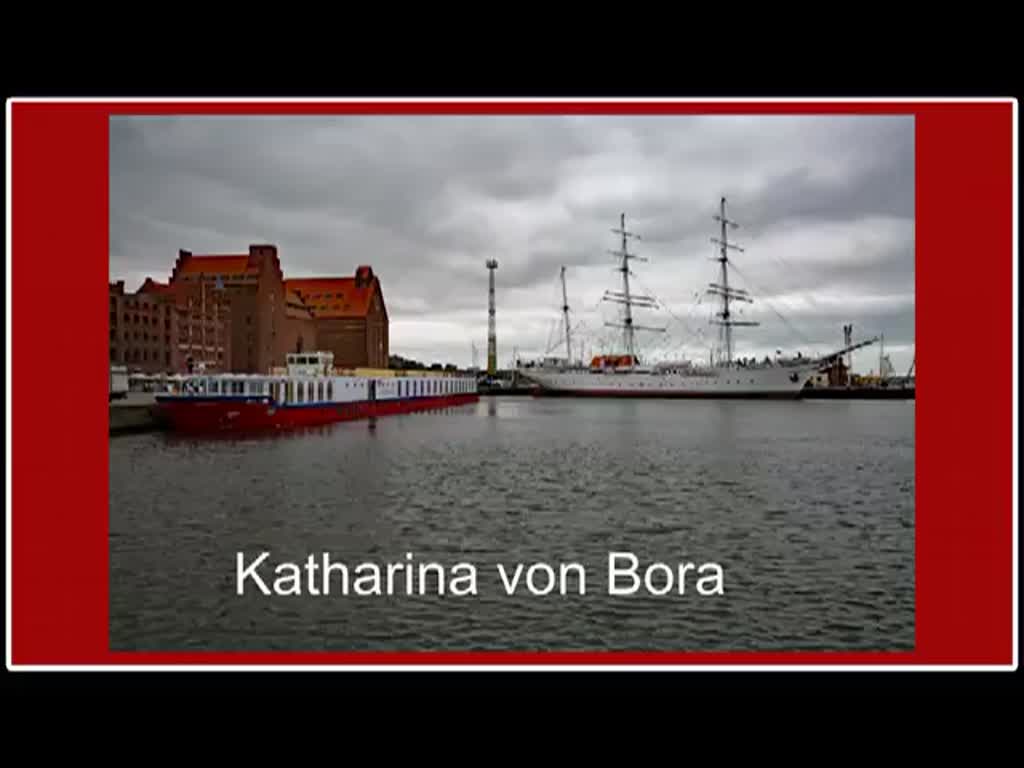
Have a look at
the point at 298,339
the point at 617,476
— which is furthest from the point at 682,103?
the point at 298,339

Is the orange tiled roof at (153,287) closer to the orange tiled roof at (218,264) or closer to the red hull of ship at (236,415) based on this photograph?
the orange tiled roof at (218,264)

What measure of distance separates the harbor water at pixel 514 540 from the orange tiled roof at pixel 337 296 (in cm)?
9372

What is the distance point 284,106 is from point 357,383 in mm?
63381

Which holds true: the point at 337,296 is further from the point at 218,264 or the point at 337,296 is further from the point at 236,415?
the point at 236,415

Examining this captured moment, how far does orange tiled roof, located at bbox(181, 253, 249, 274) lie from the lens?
116 metres

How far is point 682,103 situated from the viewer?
318 inches

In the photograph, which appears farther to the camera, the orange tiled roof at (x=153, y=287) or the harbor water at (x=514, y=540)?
the orange tiled roof at (x=153, y=287)

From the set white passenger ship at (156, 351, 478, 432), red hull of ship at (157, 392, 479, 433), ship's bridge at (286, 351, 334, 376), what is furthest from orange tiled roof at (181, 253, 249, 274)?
red hull of ship at (157, 392, 479, 433)

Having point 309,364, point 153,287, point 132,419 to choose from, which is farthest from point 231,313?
point 132,419

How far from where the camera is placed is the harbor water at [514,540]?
12523 mm

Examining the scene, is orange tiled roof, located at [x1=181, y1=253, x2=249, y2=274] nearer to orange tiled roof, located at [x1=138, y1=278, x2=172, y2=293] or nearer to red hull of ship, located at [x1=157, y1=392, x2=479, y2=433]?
orange tiled roof, located at [x1=138, y1=278, x2=172, y2=293]

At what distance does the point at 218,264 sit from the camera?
11762 cm

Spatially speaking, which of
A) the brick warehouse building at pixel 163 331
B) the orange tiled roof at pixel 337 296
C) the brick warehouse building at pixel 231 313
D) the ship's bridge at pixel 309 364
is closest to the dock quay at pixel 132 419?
the ship's bridge at pixel 309 364

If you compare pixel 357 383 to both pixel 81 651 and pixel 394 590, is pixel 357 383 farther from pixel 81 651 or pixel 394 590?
pixel 81 651
